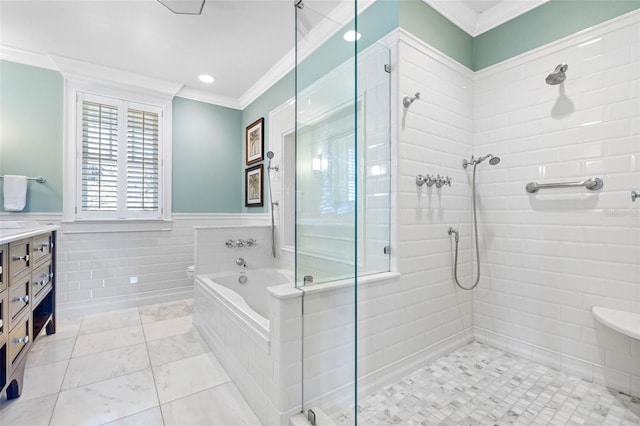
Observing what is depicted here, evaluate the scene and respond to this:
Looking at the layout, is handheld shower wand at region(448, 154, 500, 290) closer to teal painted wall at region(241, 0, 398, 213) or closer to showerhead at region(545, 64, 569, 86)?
showerhead at region(545, 64, 569, 86)

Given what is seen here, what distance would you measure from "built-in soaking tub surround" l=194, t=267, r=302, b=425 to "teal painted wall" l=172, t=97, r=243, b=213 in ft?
5.70

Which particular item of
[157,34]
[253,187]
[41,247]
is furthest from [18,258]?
[253,187]

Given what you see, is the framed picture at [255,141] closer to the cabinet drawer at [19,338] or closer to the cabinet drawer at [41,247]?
the cabinet drawer at [41,247]

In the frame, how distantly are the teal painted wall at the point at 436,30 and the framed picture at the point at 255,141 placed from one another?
2015 millimetres

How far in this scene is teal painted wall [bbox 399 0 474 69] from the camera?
1979mm

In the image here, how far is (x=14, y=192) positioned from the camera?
2654 mm

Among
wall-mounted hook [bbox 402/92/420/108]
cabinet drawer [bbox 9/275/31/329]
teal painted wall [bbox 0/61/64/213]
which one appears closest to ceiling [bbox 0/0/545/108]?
teal painted wall [bbox 0/61/64/213]

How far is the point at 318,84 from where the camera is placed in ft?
5.89

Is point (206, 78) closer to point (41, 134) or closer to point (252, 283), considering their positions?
point (41, 134)

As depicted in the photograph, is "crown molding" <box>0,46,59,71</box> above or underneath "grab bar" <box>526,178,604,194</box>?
above

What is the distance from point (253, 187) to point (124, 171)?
55.8 inches

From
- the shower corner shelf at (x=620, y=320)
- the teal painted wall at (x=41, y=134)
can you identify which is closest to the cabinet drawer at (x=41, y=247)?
the teal painted wall at (x=41, y=134)

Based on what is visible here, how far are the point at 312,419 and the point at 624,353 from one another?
1.87m

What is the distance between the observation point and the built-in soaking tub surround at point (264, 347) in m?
1.43
